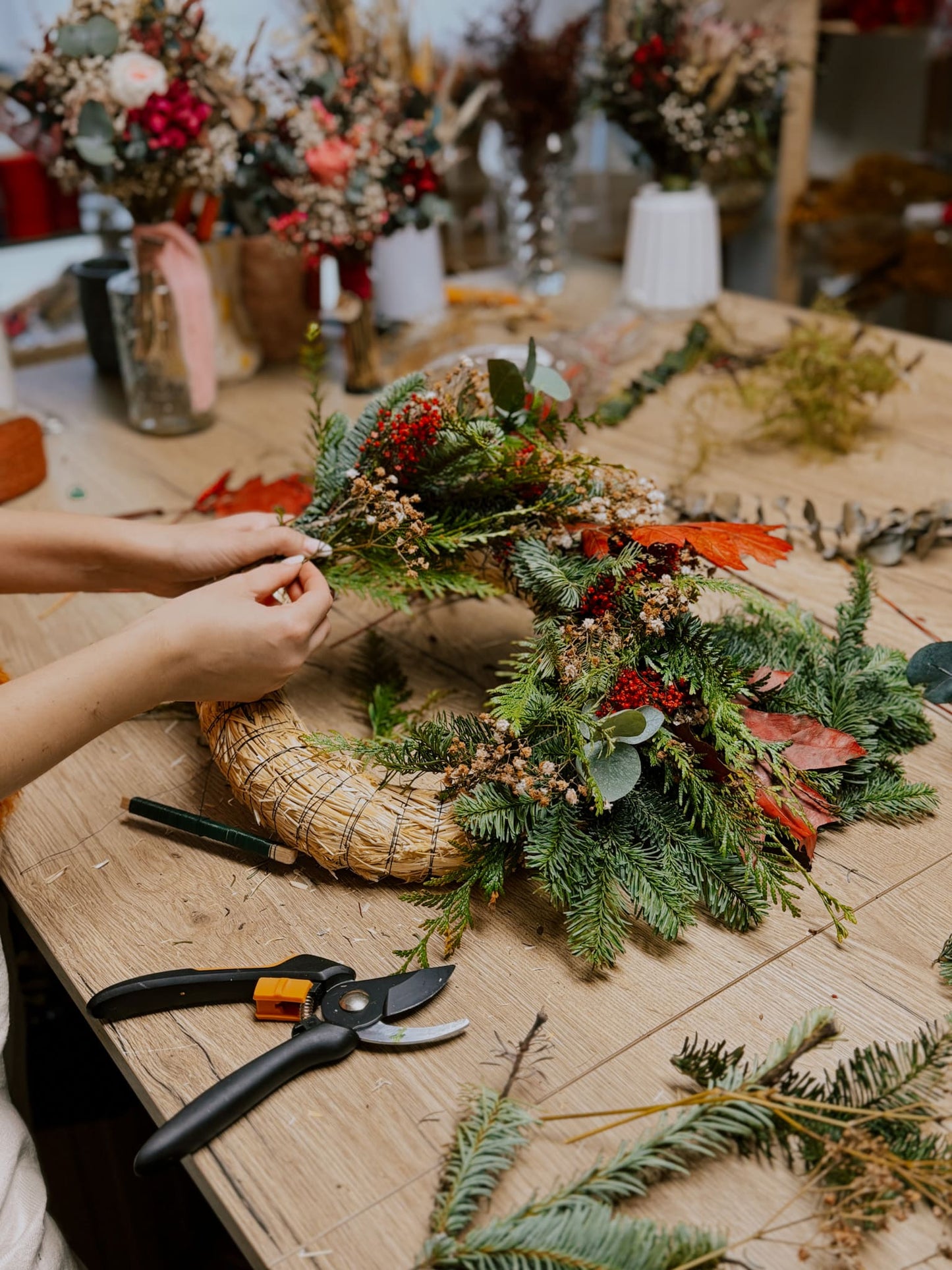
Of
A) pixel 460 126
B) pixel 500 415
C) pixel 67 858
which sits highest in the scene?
pixel 460 126

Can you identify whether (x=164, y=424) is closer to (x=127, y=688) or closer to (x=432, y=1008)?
(x=127, y=688)

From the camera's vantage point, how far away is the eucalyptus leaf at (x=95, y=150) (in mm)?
1419

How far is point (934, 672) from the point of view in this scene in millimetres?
886

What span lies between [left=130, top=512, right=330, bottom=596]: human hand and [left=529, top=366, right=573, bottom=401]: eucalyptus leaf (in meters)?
0.24

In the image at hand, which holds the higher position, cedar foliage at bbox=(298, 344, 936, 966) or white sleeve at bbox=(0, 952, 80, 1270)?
cedar foliage at bbox=(298, 344, 936, 966)

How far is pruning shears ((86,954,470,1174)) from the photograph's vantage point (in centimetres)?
65

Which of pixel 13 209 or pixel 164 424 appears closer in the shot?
pixel 164 424

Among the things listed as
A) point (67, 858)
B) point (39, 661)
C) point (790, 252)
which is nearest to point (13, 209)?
point (790, 252)

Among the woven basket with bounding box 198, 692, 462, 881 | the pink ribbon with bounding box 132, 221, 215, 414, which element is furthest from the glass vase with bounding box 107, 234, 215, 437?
the woven basket with bounding box 198, 692, 462, 881

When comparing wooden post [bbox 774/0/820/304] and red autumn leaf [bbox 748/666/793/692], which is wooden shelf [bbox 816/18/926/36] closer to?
wooden post [bbox 774/0/820/304]

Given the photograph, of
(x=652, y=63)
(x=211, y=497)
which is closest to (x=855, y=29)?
(x=652, y=63)

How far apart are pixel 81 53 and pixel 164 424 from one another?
0.49m

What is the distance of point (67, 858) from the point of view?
85 cm

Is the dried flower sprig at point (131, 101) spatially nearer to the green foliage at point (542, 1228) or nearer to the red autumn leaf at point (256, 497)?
the red autumn leaf at point (256, 497)
